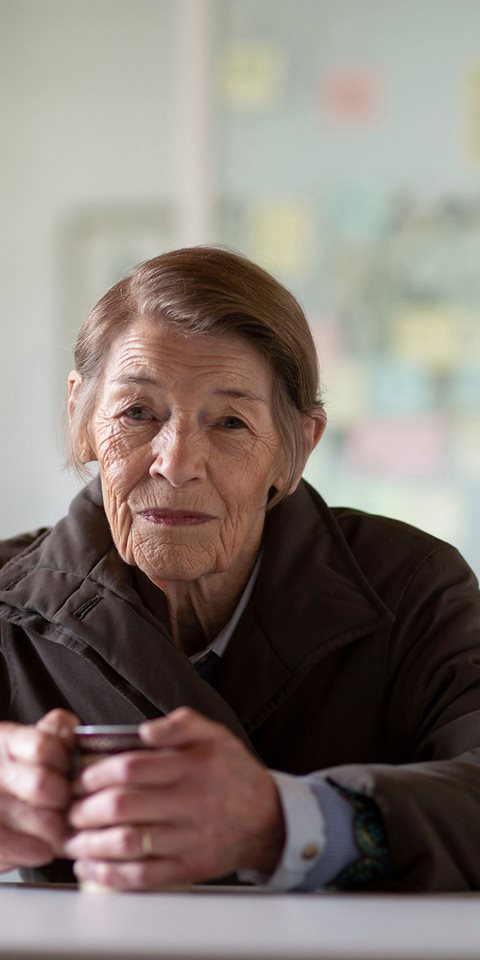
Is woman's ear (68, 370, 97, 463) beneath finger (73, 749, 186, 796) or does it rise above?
above

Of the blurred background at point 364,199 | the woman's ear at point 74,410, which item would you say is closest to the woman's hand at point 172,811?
the woman's ear at point 74,410

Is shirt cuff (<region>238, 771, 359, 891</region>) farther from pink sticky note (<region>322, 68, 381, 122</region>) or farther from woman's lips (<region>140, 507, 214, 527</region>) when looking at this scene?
pink sticky note (<region>322, 68, 381, 122</region>)

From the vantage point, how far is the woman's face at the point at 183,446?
152cm

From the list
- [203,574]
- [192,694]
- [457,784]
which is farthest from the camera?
[203,574]

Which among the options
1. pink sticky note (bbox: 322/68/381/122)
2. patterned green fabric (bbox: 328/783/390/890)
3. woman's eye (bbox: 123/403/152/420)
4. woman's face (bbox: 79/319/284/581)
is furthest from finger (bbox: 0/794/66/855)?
pink sticky note (bbox: 322/68/381/122)

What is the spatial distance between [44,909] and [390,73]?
11.3ft

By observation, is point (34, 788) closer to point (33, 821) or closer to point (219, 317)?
point (33, 821)

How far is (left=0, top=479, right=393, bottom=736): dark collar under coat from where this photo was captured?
4.89 feet

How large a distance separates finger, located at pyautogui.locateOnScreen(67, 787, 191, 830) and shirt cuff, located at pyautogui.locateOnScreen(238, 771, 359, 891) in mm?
89

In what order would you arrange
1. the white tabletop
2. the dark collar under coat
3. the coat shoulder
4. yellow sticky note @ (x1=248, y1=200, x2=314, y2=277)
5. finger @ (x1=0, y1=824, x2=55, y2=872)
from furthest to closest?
1. yellow sticky note @ (x1=248, y1=200, x2=314, y2=277)
2. the coat shoulder
3. the dark collar under coat
4. finger @ (x1=0, y1=824, x2=55, y2=872)
5. the white tabletop

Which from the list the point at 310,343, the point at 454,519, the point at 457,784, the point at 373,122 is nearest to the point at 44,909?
the point at 457,784

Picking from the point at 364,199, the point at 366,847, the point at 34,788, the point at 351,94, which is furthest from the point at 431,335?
the point at 34,788

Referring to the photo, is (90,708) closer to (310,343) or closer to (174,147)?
(310,343)

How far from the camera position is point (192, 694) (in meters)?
1.48
